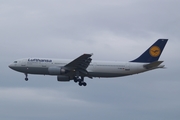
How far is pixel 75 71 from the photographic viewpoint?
54.0m

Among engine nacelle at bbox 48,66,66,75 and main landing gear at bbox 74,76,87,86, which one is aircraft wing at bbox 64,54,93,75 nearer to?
engine nacelle at bbox 48,66,66,75

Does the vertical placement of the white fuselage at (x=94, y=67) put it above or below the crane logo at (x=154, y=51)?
below

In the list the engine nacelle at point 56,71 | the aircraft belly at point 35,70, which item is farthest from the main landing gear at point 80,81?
the aircraft belly at point 35,70

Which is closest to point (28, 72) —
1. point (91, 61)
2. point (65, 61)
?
point (65, 61)

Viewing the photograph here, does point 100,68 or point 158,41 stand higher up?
point 158,41

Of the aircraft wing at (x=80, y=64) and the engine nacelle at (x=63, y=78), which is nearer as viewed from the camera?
the aircraft wing at (x=80, y=64)

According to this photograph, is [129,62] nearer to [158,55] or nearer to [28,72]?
[158,55]

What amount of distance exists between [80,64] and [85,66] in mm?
874

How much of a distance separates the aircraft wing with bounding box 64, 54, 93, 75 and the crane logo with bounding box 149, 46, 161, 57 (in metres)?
9.76

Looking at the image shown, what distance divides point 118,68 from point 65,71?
25.9 feet

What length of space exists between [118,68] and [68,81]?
27.3 feet

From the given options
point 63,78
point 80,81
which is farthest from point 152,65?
point 63,78

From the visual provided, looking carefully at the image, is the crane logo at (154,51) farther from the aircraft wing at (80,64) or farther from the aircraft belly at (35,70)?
the aircraft belly at (35,70)

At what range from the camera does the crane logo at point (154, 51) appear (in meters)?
54.7
